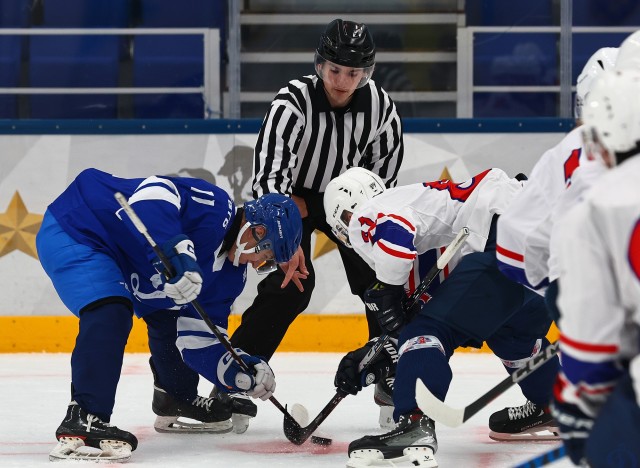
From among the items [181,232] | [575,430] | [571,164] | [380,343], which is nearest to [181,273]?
[181,232]

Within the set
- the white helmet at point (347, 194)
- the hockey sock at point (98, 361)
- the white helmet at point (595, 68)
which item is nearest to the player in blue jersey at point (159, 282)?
the hockey sock at point (98, 361)

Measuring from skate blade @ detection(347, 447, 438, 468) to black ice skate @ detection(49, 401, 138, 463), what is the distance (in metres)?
0.54

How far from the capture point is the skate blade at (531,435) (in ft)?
9.91

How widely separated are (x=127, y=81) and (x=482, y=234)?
2.77m

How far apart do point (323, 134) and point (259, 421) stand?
0.89 metres

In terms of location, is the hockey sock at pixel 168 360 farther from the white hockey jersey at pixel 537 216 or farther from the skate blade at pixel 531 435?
the white hockey jersey at pixel 537 216

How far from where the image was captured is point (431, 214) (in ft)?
9.25

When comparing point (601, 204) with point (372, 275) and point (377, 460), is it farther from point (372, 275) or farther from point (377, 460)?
point (372, 275)

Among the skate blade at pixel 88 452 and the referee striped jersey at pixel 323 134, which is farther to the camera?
the referee striped jersey at pixel 323 134

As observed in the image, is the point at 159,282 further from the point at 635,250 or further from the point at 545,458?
the point at 635,250

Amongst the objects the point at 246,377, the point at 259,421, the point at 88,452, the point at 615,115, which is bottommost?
the point at 259,421

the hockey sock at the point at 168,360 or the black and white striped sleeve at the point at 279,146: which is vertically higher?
the black and white striped sleeve at the point at 279,146

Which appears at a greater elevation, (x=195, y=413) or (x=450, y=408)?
(x=450, y=408)

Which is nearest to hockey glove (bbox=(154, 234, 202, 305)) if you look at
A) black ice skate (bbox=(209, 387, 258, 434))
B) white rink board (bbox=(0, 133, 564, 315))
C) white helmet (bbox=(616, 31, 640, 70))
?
black ice skate (bbox=(209, 387, 258, 434))
